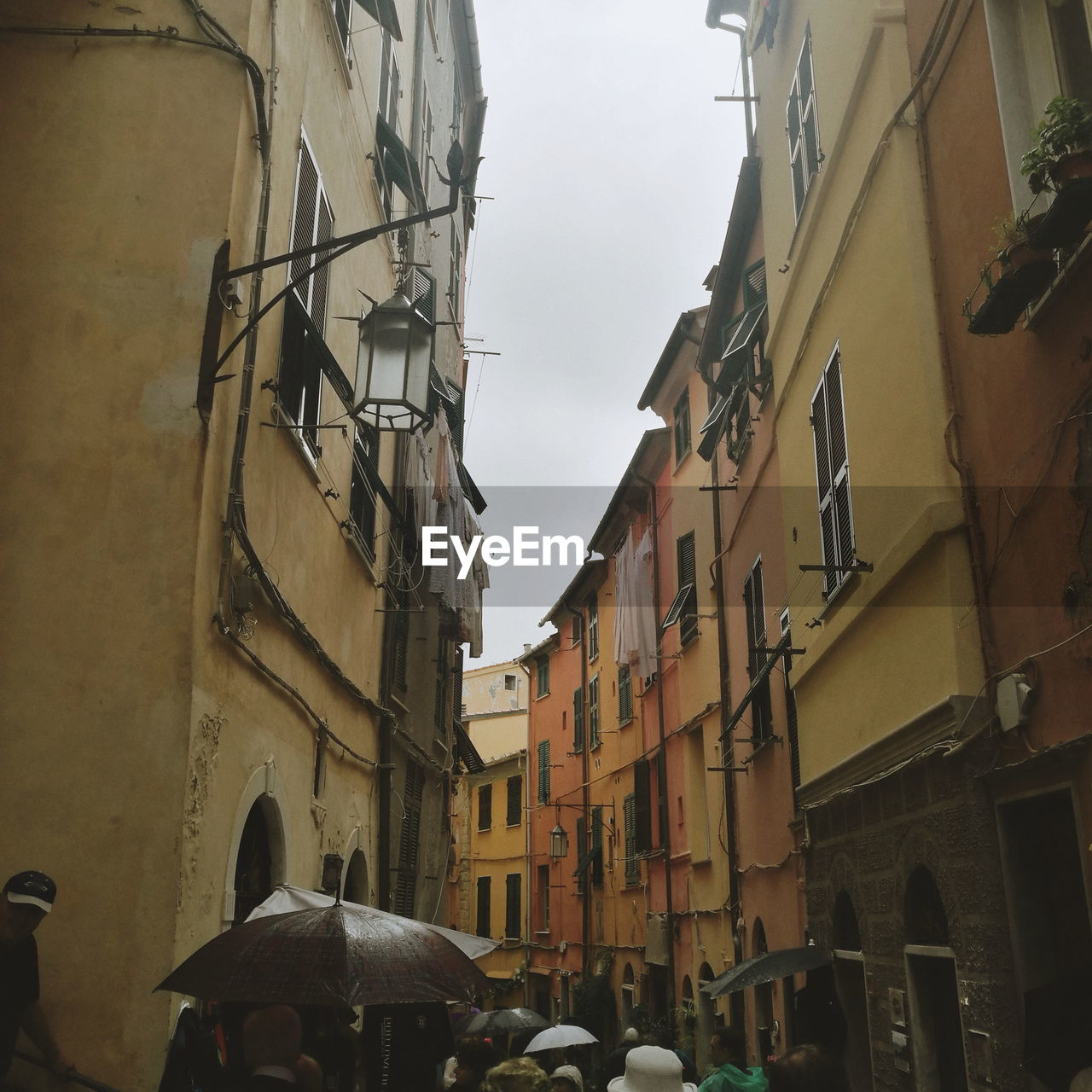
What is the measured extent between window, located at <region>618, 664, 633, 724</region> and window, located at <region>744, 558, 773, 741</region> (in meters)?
10.9

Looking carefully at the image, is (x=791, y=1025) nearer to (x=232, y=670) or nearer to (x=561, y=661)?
(x=232, y=670)

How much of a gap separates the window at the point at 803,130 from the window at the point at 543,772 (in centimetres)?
2704

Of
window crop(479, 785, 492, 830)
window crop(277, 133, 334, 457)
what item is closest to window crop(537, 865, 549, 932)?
window crop(479, 785, 492, 830)

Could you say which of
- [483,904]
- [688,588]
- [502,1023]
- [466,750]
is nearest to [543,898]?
[483,904]

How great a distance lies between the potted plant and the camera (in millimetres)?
4832

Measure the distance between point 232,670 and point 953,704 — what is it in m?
4.18

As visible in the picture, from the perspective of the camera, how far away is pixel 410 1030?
7.59 m

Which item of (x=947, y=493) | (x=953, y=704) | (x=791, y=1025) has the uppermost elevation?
(x=947, y=493)

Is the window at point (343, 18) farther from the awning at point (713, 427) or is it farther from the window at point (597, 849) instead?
the window at point (597, 849)

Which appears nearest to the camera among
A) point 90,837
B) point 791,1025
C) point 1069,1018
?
point 1069,1018

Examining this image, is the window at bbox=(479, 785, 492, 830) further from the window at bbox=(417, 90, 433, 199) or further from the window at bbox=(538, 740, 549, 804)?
the window at bbox=(417, 90, 433, 199)

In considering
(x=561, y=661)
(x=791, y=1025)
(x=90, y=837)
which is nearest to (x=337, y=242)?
(x=90, y=837)

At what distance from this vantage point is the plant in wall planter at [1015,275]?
536 cm

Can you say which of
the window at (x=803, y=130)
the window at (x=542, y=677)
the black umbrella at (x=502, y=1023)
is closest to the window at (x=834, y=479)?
the window at (x=803, y=130)
